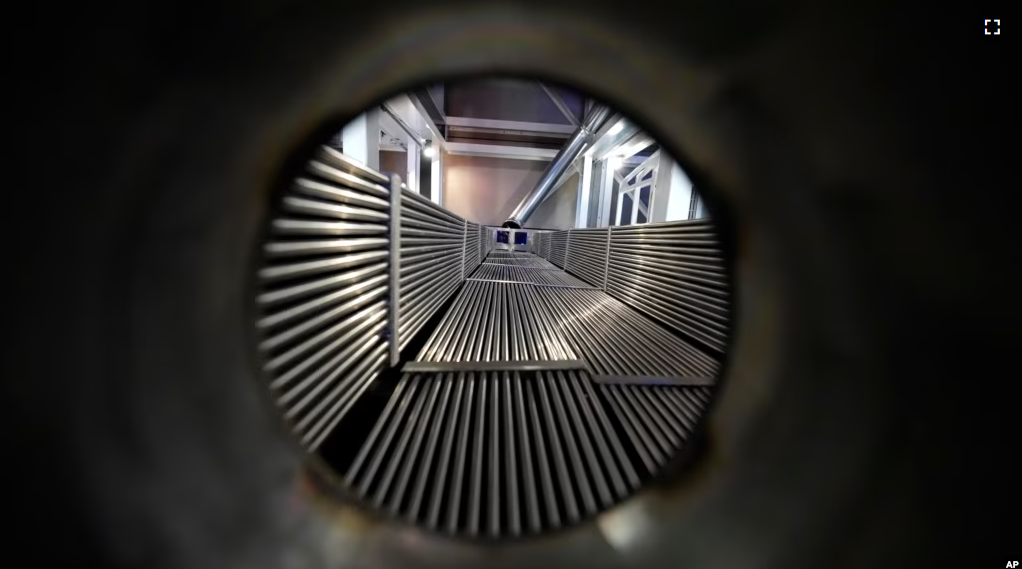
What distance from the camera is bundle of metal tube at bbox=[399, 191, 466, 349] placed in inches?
58.5

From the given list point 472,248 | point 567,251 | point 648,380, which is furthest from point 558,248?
point 648,380

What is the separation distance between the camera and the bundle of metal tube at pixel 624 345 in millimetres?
1376

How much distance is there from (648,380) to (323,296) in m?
1.17

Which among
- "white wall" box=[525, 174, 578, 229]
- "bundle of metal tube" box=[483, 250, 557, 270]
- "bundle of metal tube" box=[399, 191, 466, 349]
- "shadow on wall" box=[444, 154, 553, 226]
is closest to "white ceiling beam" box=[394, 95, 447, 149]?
"shadow on wall" box=[444, 154, 553, 226]

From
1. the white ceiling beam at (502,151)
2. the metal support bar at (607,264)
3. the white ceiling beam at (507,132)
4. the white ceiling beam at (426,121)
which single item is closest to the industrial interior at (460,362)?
the metal support bar at (607,264)

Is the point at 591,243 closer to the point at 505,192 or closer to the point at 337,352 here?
the point at 337,352

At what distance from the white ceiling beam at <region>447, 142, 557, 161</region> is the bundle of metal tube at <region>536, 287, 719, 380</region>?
21.2 ft

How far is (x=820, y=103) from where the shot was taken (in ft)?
1.49

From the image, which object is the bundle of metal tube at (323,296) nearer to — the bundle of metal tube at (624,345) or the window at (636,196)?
the bundle of metal tube at (624,345)

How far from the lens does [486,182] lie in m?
8.52

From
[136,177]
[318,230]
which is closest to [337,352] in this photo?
[318,230]

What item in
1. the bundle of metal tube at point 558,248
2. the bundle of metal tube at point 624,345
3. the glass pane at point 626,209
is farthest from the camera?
the glass pane at point 626,209

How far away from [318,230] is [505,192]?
813cm

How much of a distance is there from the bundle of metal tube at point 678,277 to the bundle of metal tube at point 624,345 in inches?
4.6
